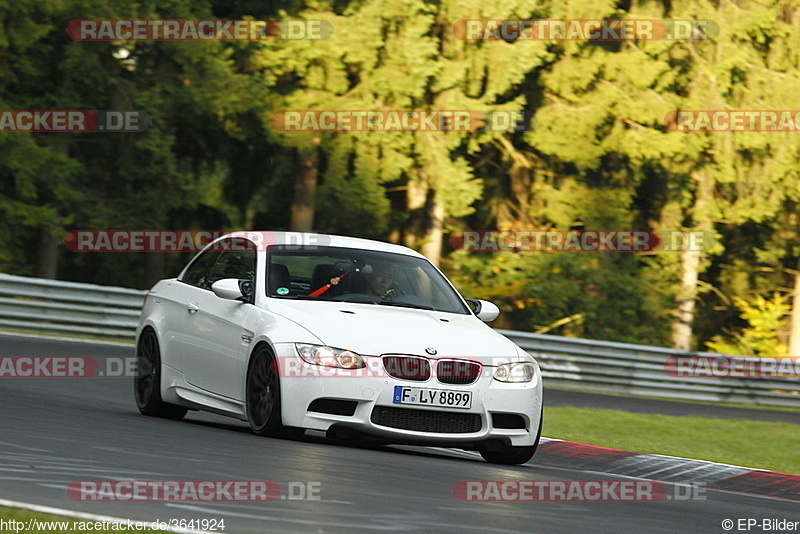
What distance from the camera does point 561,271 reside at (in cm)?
3638

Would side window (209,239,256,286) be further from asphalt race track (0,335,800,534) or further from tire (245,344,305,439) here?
asphalt race track (0,335,800,534)

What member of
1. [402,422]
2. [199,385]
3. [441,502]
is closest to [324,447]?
[402,422]

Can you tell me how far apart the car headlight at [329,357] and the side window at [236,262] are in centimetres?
136

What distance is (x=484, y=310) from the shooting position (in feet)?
37.4

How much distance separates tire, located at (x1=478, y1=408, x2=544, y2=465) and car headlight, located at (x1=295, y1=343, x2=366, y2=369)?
116 cm

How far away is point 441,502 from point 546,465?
146 inches

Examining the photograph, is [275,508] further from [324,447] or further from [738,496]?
[738,496]
